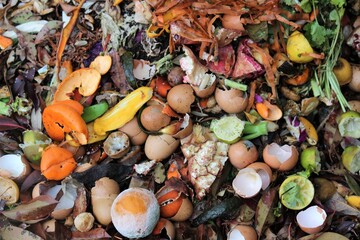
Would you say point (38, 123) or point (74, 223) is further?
point (38, 123)

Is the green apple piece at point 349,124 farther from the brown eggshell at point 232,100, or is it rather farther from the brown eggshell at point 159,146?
the brown eggshell at point 159,146

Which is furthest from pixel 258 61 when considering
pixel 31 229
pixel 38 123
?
pixel 31 229

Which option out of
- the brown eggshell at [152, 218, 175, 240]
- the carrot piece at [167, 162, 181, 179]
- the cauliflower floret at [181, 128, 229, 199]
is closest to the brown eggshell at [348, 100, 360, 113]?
the cauliflower floret at [181, 128, 229, 199]

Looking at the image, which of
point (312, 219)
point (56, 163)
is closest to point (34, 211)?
point (56, 163)

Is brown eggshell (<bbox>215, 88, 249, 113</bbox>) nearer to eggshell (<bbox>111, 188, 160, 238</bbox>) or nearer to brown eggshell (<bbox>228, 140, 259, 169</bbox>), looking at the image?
brown eggshell (<bbox>228, 140, 259, 169</bbox>)

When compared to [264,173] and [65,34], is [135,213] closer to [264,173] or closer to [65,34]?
[264,173]

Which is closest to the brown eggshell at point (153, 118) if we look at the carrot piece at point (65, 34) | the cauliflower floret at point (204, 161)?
the cauliflower floret at point (204, 161)

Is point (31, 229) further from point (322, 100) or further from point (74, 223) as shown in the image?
point (322, 100)
